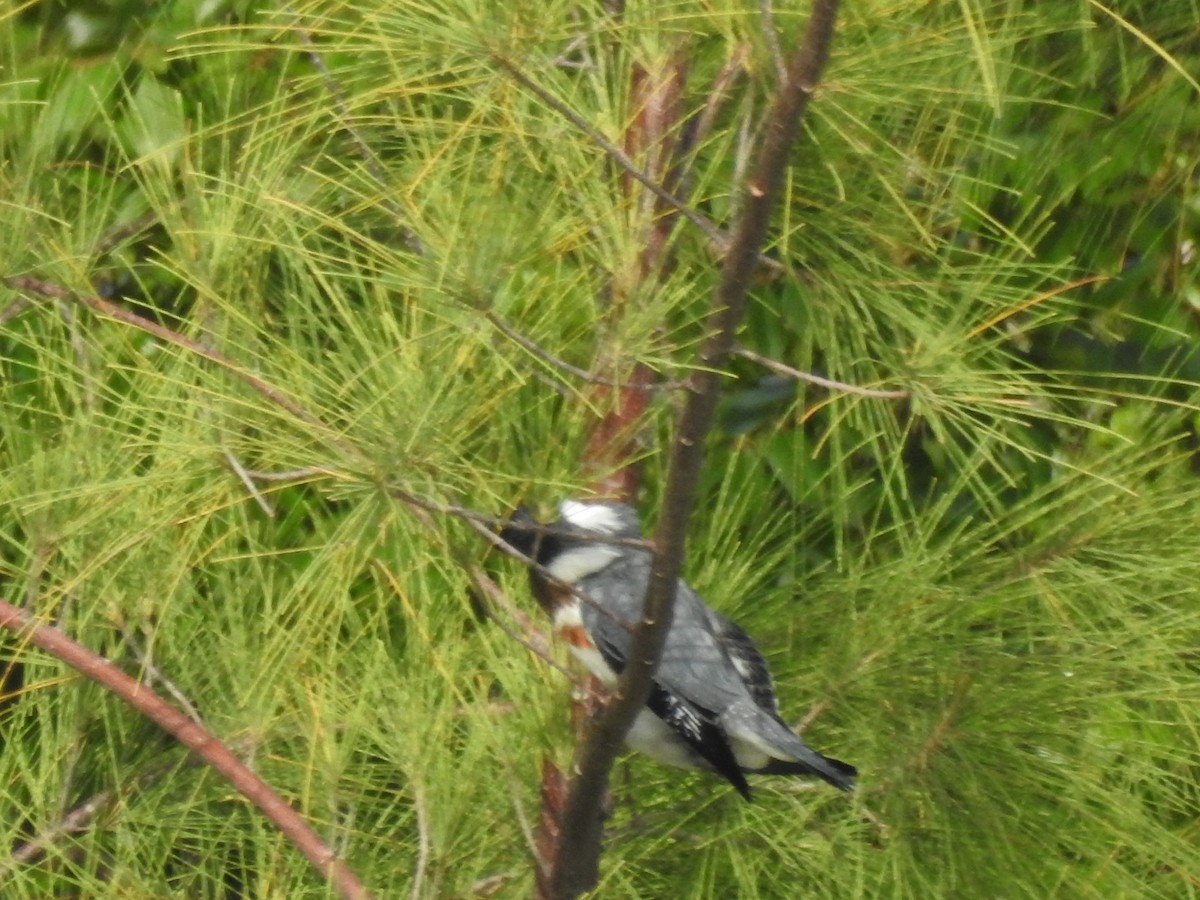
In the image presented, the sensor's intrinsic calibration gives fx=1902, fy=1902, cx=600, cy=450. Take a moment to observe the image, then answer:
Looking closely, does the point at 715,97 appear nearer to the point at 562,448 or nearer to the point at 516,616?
the point at 562,448

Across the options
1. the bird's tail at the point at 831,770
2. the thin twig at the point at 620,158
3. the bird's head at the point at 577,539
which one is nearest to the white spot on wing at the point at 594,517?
the bird's head at the point at 577,539

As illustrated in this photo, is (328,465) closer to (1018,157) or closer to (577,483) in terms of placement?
(577,483)

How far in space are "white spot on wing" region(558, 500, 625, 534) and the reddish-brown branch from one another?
0.80 feet

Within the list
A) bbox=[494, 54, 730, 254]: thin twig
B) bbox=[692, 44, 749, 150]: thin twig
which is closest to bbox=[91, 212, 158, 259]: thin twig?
bbox=[692, 44, 749, 150]: thin twig

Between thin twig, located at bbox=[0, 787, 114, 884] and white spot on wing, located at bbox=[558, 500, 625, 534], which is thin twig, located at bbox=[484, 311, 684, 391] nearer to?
white spot on wing, located at bbox=[558, 500, 625, 534]

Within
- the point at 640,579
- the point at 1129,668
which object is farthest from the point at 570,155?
the point at 1129,668

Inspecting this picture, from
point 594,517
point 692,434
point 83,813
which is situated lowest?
point 83,813

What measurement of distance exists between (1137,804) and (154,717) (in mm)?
570

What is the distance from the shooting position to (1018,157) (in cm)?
134

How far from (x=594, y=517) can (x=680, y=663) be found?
4.3 inches

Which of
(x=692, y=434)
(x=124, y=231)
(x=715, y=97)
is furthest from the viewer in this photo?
(x=124, y=231)

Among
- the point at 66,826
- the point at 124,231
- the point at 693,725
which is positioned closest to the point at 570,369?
the point at 693,725

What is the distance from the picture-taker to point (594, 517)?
3.81 feet

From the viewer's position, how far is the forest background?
971 mm
